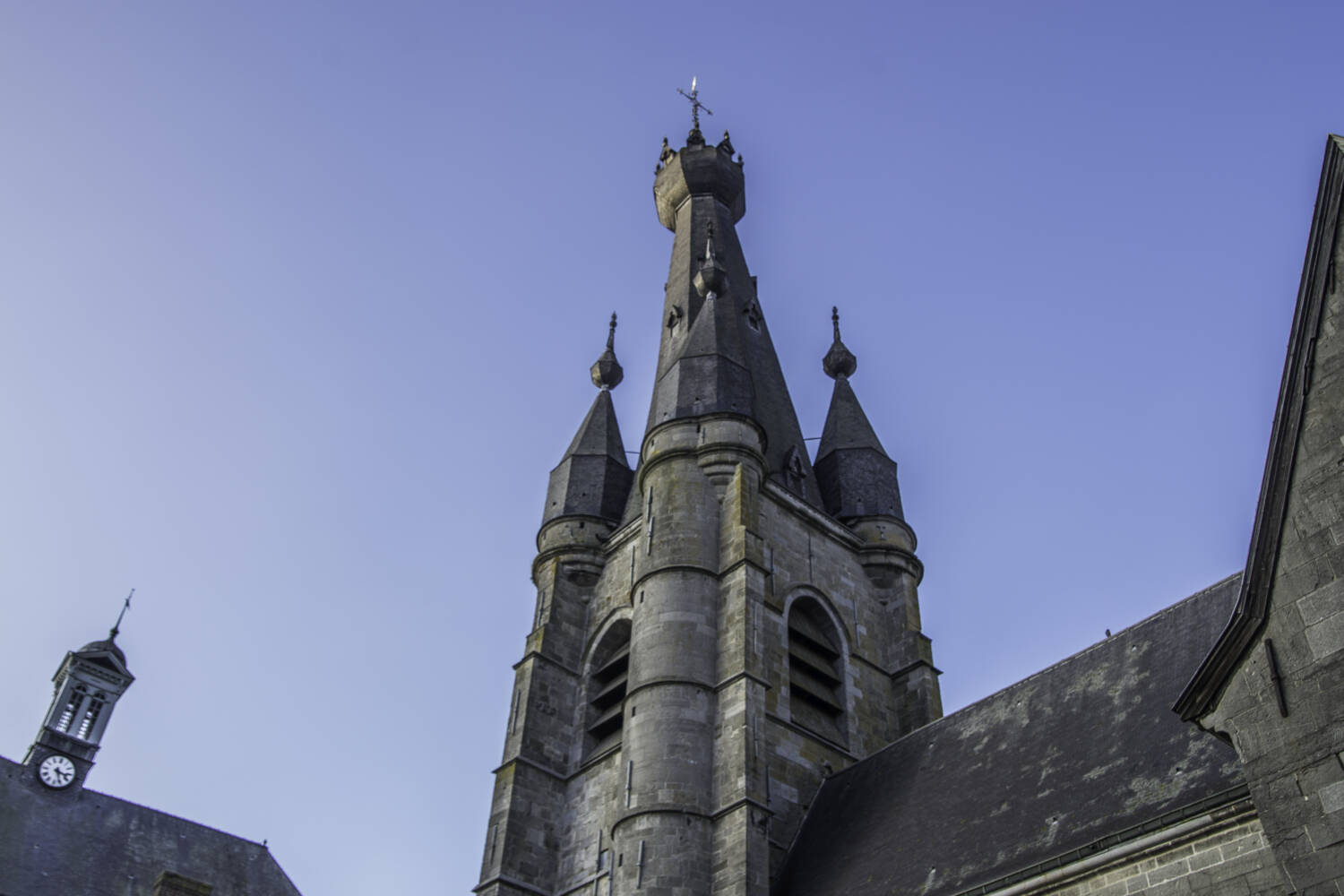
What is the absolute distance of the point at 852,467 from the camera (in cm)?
2320

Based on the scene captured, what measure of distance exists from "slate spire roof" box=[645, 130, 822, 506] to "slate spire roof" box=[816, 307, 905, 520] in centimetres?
48

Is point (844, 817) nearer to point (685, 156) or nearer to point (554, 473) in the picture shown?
point (554, 473)

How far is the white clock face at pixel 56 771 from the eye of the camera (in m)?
23.6

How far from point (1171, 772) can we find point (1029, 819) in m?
1.65

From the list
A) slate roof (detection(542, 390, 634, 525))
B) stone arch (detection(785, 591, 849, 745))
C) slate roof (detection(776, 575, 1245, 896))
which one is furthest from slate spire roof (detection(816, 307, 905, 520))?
slate roof (detection(776, 575, 1245, 896))

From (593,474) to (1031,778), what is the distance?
40.2 ft

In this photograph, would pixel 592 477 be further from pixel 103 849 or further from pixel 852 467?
pixel 103 849

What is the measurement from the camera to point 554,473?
24.0 m

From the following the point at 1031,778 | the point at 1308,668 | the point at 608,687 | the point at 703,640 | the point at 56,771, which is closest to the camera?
the point at 1308,668

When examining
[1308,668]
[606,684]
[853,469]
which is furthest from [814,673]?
[1308,668]

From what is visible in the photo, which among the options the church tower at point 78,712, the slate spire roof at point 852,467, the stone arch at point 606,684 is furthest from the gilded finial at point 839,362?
the church tower at point 78,712

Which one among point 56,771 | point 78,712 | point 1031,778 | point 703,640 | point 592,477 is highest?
point 592,477

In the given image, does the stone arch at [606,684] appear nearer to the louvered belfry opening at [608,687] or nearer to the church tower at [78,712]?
the louvered belfry opening at [608,687]

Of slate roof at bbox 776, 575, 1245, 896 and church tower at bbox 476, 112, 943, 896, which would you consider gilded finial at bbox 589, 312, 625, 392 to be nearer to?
church tower at bbox 476, 112, 943, 896
